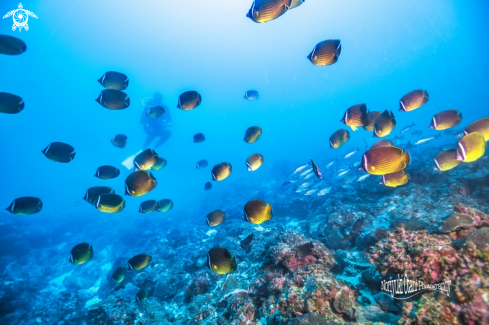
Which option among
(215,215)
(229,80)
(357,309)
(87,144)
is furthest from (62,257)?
(229,80)

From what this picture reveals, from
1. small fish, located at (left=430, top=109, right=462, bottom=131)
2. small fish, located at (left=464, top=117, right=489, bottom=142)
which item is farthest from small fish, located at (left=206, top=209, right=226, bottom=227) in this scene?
small fish, located at (left=464, top=117, right=489, bottom=142)

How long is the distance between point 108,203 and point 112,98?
2.36 m

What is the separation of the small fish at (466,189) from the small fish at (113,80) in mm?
10453

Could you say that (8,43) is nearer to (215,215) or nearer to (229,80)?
(215,215)

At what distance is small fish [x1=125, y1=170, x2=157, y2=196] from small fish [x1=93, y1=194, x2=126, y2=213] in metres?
0.62

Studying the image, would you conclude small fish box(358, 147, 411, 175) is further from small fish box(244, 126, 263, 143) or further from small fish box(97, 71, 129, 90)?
Answer: small fish box(97, 71, 129, 90)

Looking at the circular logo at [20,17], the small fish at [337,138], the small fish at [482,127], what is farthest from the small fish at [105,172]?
the circular logo at [20,17]

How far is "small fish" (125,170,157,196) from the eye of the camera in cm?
351

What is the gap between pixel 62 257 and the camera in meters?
16.4

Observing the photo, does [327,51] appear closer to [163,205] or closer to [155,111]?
[155,111]

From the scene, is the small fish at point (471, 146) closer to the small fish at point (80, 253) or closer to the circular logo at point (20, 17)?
the small fish at point (80, 253)

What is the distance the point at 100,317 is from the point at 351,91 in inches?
6712

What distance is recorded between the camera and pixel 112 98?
171 inches

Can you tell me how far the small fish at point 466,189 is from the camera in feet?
19.7
